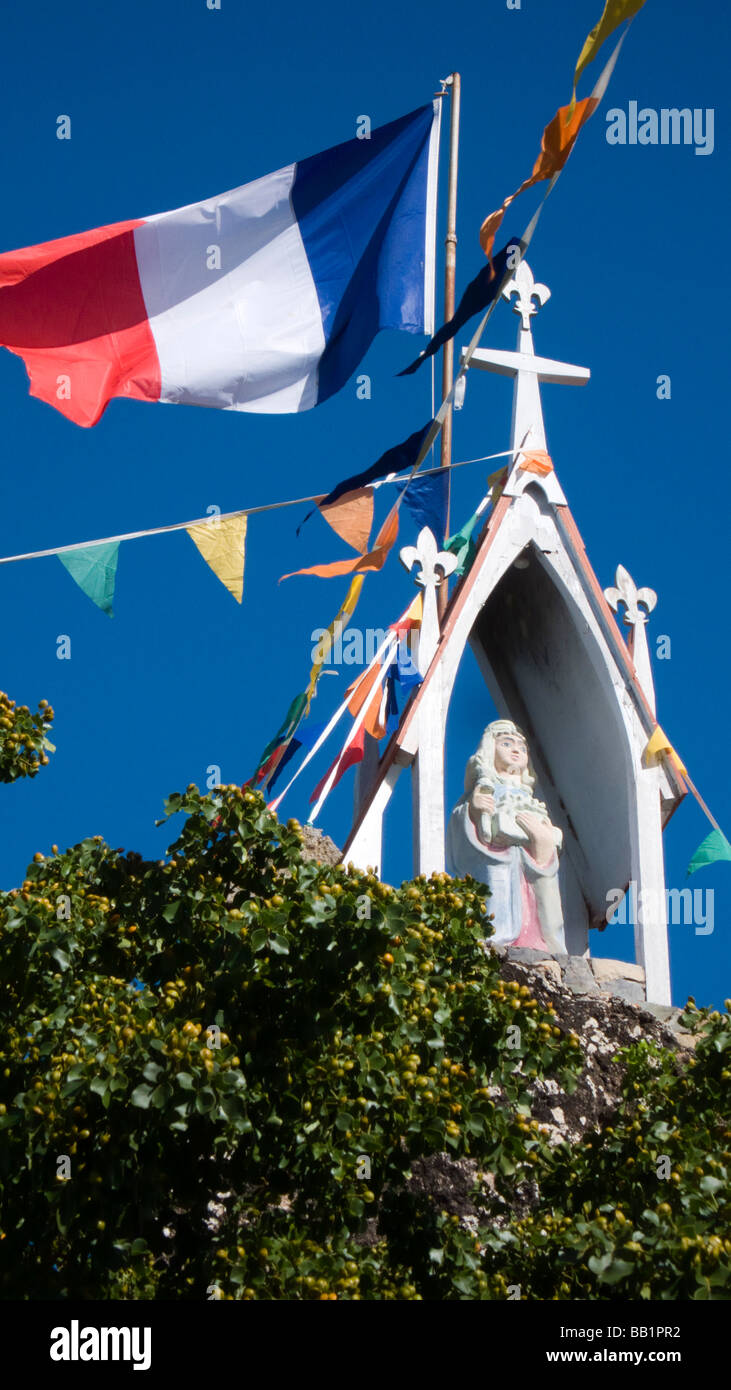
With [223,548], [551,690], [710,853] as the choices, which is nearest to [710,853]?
[710,853]

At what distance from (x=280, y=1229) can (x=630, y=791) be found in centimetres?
758

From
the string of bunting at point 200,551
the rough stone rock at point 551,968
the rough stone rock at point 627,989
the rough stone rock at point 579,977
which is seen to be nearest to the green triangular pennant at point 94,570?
the string of bunting at point 200,551

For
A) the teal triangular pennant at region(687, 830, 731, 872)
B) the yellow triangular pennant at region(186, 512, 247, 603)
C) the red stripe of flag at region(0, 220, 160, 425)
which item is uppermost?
the red stripe of flag at region(0, 220, 160, 425)

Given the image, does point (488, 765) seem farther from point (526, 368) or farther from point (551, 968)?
point (526, 368)

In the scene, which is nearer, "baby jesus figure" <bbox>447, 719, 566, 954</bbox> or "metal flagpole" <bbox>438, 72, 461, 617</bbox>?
"baby jesus figure" <bbox>447, 719, 566, 954</bbox>

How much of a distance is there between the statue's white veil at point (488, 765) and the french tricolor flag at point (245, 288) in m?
3.70

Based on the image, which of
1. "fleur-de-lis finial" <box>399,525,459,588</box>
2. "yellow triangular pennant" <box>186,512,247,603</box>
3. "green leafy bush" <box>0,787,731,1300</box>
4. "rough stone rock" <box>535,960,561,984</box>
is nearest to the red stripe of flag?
"yellow triangular pennant" <box>186,512,247,603</box>

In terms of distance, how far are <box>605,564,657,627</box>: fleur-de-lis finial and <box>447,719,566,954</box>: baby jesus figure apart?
1.89 m

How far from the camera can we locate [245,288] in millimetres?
17750

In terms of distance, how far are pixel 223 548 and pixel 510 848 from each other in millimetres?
3766

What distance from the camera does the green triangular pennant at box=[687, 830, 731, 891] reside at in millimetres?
16062

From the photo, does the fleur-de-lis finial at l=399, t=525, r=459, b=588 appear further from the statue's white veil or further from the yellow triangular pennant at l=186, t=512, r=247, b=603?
the yellow triangular pennant at l=186, t=512, r=247, b=603
